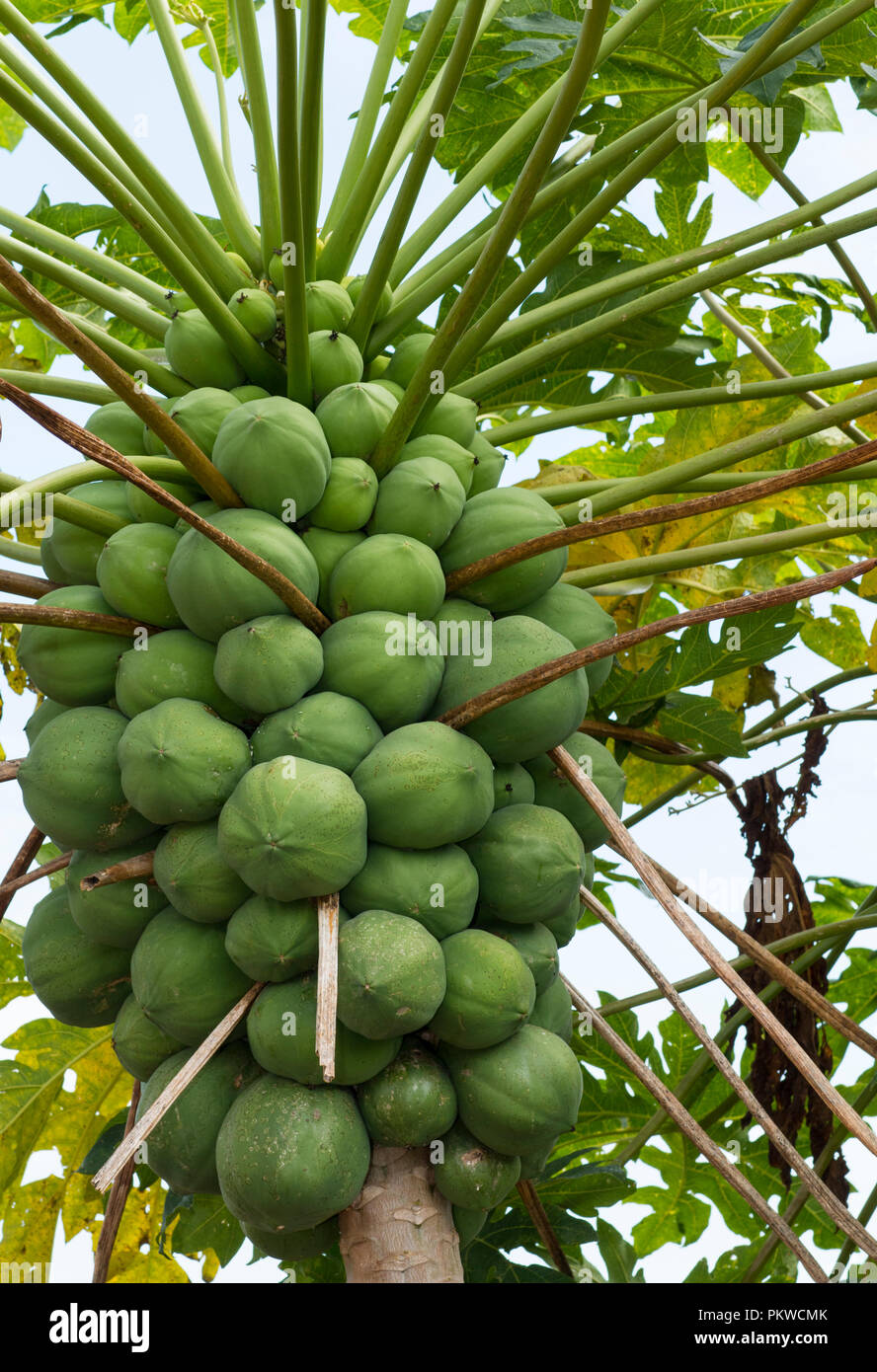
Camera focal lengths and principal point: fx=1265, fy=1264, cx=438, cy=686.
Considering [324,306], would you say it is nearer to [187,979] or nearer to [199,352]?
[199,352]

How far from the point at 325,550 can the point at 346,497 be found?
0.31 ft

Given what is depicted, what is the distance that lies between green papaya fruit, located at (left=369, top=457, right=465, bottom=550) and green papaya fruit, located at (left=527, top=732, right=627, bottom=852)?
1.37 feet

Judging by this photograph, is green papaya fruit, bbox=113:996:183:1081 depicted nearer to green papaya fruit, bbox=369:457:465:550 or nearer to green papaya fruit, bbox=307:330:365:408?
green papaya fruit, bbox=369:457:465:550

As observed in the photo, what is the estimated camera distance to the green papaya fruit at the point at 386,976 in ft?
5.63

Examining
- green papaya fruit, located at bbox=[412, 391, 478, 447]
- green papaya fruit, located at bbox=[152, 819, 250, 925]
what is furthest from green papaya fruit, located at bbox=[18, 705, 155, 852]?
green papaya fruit, located at bbox=[412, 391, 478, 447]

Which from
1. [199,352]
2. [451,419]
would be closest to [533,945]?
[451,419]

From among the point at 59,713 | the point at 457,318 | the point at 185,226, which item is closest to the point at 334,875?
the point at 59,713

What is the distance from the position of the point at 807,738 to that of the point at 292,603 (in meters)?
1.92

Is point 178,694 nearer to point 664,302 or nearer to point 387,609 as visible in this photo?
point 387,609

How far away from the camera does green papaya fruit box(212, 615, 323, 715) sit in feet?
6.18

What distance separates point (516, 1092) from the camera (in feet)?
6.01

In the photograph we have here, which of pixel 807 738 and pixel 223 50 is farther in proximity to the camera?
pixel 223 50

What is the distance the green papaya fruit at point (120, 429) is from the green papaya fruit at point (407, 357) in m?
0.49

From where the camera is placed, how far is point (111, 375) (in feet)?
5.69
